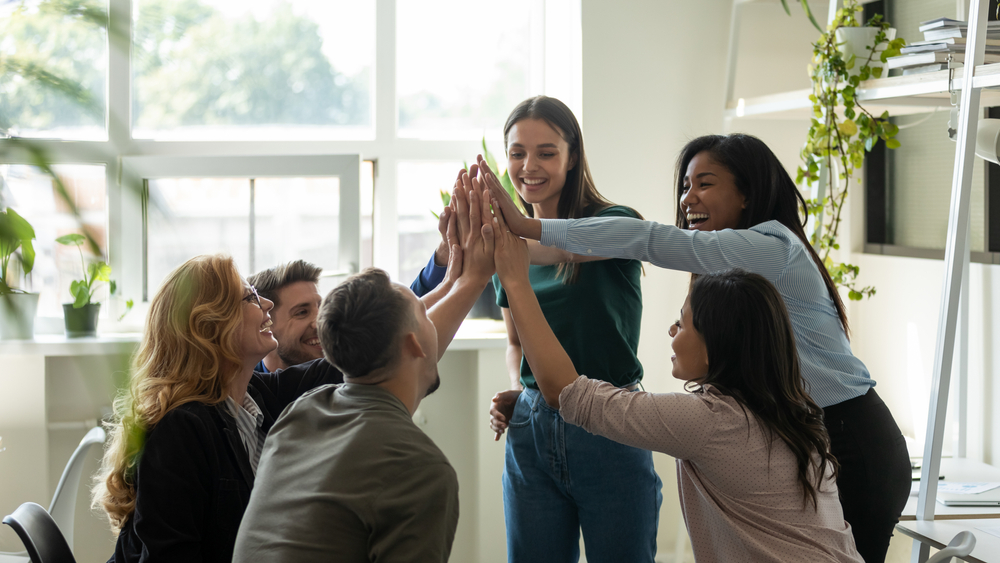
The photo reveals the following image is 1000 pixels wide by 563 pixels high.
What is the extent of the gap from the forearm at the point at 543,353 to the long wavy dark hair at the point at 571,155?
402 mm

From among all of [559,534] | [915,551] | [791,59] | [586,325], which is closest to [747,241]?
[586,325]

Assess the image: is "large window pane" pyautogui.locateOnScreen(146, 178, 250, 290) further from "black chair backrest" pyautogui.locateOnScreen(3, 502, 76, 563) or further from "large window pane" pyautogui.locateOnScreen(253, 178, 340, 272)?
"black chair backrest" pyautogui.locateOnScreen(3, 502, 76, 563)

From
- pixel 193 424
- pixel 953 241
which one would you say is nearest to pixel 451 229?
pixel 193 424

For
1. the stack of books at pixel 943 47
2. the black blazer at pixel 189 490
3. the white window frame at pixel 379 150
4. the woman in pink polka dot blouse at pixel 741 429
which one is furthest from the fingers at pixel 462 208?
the white window frame at pixel 379 150

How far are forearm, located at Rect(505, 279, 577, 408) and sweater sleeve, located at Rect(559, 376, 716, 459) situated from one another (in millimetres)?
48

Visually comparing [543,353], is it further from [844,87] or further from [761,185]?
[844,87]

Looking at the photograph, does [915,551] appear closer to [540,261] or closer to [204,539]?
[540,261]

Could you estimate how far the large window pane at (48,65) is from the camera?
22 centimetres

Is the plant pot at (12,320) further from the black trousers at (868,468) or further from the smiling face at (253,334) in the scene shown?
the black trousers at (868,468)

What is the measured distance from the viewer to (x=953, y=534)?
5.42 feet

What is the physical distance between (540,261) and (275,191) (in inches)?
69.4

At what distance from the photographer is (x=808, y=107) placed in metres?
2.52

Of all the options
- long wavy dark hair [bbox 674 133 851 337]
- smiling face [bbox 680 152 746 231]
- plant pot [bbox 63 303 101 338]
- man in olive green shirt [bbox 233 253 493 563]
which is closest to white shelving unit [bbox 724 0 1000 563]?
long wavy dark hair [bbox 674 133 851 337]

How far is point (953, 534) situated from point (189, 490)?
157cm
